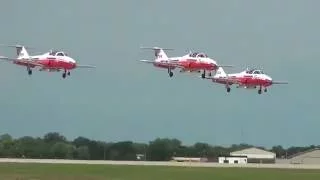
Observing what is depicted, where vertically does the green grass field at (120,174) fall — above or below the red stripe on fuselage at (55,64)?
below

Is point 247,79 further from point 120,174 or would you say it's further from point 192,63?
point 120,174

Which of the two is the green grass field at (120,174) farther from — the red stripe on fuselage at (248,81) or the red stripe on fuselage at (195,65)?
the red stripe on fuselage at (195,65)

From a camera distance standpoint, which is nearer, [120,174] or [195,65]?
[195,65]

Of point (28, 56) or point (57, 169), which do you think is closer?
point (28, 56)

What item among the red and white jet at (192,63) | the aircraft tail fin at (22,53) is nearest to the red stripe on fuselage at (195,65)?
the red and white jet at (192,63)

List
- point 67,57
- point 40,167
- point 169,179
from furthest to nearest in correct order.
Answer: point 40,167 < point 169,179 < point 67,57

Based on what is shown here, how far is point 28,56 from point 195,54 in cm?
1951

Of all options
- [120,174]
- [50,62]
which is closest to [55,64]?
[50,62]

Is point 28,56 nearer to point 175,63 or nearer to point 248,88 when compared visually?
point 175,63

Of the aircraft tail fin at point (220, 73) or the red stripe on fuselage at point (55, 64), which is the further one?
the aircraft tail fin at point (220, 73)

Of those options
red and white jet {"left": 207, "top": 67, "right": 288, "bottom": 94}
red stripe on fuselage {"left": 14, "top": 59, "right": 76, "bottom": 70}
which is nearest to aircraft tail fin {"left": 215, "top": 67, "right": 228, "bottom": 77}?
red and white jet {"left": 207, "top": 67, "right": 288, "bottom": 94}

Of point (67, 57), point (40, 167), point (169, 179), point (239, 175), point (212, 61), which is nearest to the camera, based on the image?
point (67, 57)

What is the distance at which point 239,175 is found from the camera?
13000cm

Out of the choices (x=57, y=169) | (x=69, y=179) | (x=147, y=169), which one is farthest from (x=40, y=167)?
(x=69, y=179)
